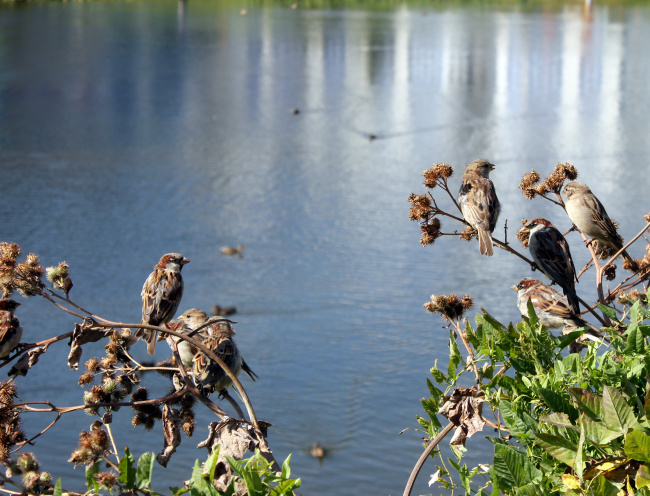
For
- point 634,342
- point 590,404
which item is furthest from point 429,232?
point 590,404

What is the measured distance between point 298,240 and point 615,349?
7.13 m

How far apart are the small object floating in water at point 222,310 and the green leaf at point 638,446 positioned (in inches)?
228

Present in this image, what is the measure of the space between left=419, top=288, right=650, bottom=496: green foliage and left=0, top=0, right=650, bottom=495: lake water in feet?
10.3

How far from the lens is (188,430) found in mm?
2375

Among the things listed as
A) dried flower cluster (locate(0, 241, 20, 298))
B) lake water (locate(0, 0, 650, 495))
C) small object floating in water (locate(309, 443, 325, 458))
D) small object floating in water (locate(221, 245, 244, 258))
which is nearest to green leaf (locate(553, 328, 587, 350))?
dried flower cluster (locate(0, 241, 20, 298))

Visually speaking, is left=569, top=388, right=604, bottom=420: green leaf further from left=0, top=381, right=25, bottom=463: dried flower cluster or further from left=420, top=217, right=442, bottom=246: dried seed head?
left=0, top=381, right=25, bottom=463: dried flower cluster

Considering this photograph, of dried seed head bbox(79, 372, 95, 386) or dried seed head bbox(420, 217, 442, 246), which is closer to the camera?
dried seed head bbox(79, 372, 95, 386)

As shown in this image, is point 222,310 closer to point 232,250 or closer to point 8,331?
point 232,250

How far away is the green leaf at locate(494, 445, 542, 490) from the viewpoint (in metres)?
1.67

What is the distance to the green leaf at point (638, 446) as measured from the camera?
1.52 m

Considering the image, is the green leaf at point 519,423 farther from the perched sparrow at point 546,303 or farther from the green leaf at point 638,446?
the perched sparrow at point 546,303

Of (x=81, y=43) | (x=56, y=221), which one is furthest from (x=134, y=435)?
(x=81, y=43)

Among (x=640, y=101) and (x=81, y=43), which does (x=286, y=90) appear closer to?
(x=640, y=101)

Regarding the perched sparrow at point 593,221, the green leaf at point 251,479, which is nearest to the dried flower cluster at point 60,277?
the green leaf at point 251,479
